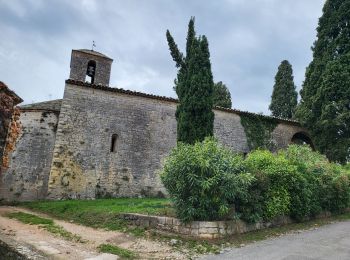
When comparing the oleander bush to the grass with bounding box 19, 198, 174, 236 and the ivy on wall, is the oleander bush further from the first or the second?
the ivy on wall

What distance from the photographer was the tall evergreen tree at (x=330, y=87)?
894 inches

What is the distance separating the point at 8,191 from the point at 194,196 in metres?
12.8

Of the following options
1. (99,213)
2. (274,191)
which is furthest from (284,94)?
(99,213)

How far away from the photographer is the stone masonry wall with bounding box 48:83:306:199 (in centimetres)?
1900

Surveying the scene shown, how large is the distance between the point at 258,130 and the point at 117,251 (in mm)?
17261

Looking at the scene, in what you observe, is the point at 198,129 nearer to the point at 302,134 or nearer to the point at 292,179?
the point at 292,179

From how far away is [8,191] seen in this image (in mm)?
19047

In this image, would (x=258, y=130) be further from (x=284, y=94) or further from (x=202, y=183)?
(x=202, y=183)

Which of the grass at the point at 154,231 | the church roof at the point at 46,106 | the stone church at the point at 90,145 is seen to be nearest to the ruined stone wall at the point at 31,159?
the stone church at the point at 90,145

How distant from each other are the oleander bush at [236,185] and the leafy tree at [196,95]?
3991 millimetres

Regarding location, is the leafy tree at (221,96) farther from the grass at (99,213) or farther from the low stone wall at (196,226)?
the low stone wall at (196,226)

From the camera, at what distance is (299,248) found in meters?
9.23

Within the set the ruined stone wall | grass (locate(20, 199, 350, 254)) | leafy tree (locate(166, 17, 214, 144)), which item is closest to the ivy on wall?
leafy tree (locate(166, 17, 214, 144))

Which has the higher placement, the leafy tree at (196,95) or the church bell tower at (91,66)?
the church bell tower at (91,66)
